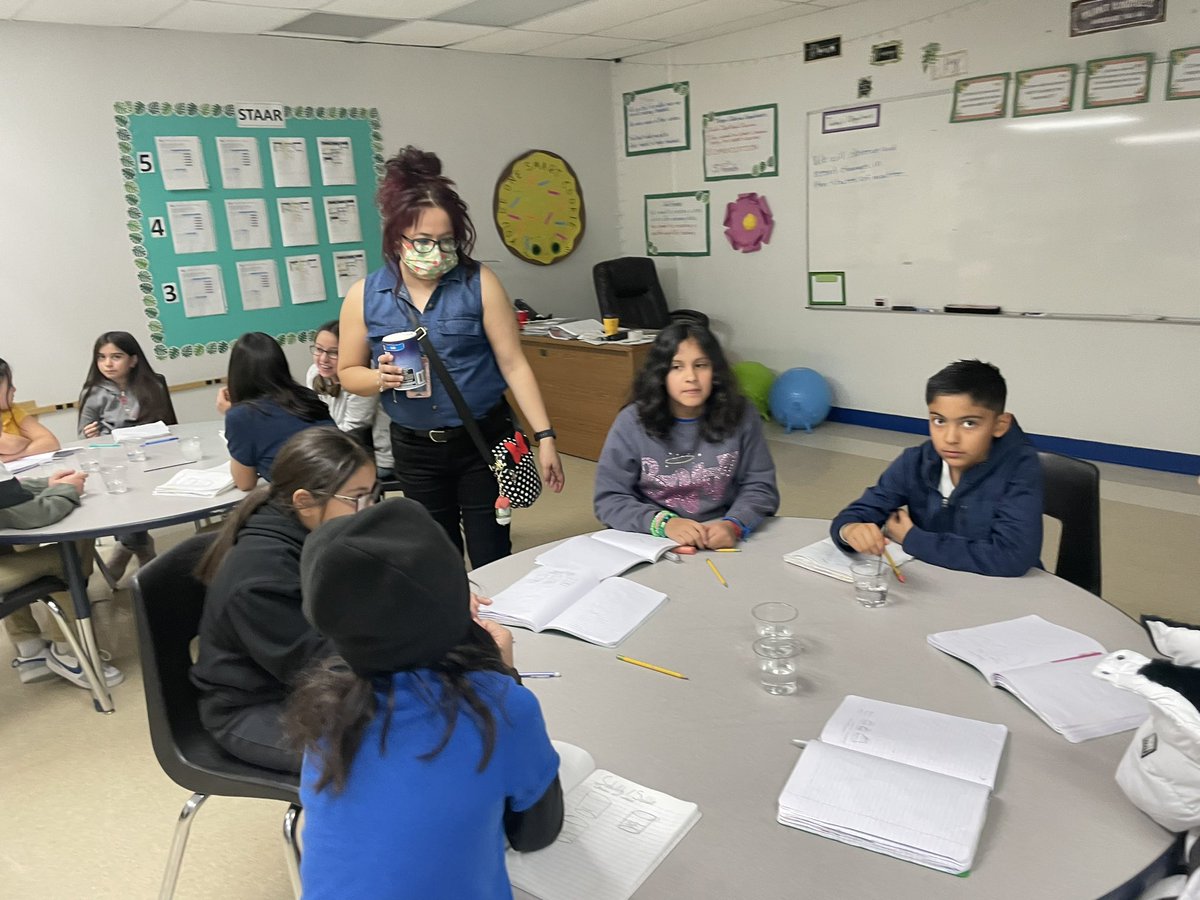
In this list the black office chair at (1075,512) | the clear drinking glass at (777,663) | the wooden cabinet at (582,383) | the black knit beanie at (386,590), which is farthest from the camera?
the wooden cabinet at (582,383)

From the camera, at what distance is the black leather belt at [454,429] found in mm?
2402

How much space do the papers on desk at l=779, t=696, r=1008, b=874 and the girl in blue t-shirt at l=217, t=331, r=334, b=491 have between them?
1958 mm

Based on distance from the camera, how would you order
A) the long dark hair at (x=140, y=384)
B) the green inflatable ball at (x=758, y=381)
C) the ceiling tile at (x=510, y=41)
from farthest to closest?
the green inflatable ball at (x=758, y=381) < the ceiling tile at (x=510, y=41) < the long dark hair at (x=140, y=384)

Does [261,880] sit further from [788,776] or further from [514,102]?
[514,102]

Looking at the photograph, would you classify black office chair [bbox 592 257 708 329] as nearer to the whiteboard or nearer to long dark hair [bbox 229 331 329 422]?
the whiteboard

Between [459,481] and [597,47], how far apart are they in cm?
420

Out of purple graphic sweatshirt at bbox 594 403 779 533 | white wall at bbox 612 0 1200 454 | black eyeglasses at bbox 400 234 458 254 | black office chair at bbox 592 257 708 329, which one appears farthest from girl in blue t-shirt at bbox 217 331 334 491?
white wall at bbox 612 0 1200 454

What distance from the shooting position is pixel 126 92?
431 cm

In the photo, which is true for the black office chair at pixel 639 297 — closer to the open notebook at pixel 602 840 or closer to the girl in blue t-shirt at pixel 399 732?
the open notebook at pixel 602 840

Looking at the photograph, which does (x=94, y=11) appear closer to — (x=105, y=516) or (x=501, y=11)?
(x=501, y=11)

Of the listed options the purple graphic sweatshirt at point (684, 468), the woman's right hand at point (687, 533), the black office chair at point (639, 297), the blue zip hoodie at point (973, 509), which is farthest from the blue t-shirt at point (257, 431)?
the black office chair at point (639, 297)

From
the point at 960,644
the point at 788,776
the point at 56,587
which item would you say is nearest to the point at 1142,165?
the point at 960,644

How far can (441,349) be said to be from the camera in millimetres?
2393

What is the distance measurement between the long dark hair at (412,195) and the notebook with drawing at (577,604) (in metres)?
1.01
